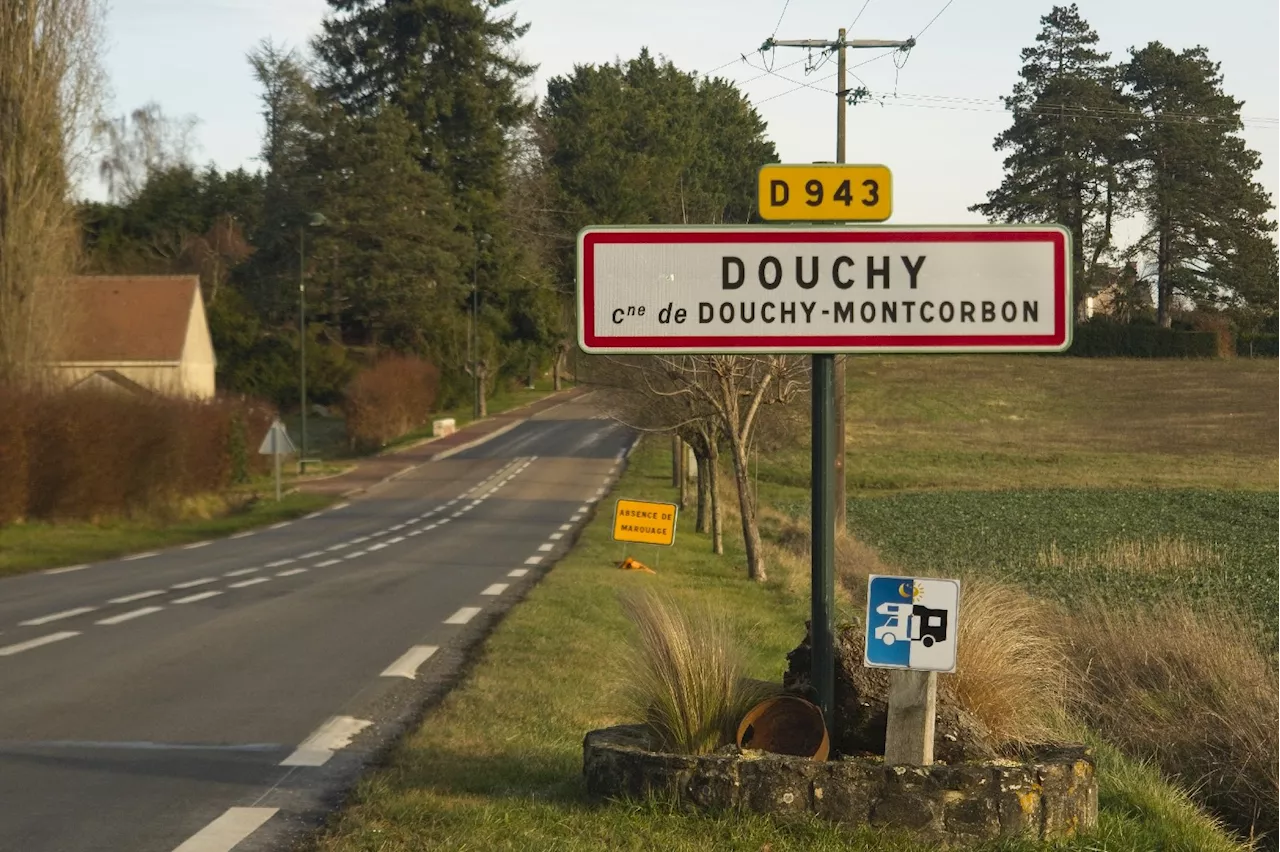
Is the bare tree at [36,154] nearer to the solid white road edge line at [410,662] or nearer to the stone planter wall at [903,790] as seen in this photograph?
the solid white road edge line at [410,662]

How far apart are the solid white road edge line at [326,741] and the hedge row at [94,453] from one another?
21.2 meters

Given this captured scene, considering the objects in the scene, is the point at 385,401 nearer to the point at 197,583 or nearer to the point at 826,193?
the point at 197,583

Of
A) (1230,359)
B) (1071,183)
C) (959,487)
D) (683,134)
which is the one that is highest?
(683,134)

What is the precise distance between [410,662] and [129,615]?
15.6 feet

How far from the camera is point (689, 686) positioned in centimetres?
552

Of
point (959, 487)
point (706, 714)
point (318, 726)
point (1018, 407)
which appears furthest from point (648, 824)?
point (1018, 407)

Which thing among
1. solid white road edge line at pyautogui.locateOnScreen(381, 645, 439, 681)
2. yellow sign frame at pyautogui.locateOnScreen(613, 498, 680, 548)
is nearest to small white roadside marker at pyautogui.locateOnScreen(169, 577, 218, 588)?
yellow sign frame at pyautogui.locateOnScreen(613, 498, 680, 548)

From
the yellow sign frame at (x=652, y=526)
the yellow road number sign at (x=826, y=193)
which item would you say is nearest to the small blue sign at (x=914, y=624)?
the yellow road number sign at (x=826, y=193)

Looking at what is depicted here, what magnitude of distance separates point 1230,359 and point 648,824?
83.7 metres

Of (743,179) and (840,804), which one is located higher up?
(743,179)

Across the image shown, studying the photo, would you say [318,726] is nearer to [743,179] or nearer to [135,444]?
[135,444]

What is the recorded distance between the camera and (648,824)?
5.09 metres

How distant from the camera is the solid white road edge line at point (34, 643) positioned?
11398 millimetres

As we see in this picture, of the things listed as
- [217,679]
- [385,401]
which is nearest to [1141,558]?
[217,679]
